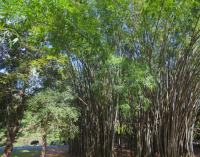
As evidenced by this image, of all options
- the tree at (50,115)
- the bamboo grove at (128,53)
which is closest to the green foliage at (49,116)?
the tree at (50,115)

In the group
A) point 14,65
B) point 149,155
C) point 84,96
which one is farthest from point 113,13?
point 14,65

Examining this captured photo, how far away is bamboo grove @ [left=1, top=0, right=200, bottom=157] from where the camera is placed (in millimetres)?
2482

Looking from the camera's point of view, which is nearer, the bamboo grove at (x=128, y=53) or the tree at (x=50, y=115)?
the bamboo grove at (x=128, y=53)

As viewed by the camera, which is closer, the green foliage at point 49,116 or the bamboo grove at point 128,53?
the bamboo grove at point 128,53

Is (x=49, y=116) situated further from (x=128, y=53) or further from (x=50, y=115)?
(x=128, y=53)

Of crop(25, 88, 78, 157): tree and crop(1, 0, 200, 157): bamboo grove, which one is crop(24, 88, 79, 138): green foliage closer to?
crop(25, 88, 78, 157): tree

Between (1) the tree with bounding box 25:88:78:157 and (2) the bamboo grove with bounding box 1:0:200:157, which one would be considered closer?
(2) the bamboo grove with bounding box 1:0:200:157

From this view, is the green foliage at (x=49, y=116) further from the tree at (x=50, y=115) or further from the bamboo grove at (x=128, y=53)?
the bamboo grove at (x=128, y=53)

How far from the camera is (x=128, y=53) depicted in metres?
5.26

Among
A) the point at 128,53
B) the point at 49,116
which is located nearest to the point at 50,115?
the point at 49,116

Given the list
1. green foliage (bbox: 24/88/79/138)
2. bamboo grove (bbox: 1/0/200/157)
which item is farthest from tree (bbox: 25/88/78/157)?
bamboo grove (bbox: 1/0/200/157)

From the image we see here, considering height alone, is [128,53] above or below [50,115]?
above

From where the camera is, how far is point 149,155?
422cm

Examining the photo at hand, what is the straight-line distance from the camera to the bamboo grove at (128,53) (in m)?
2.48
